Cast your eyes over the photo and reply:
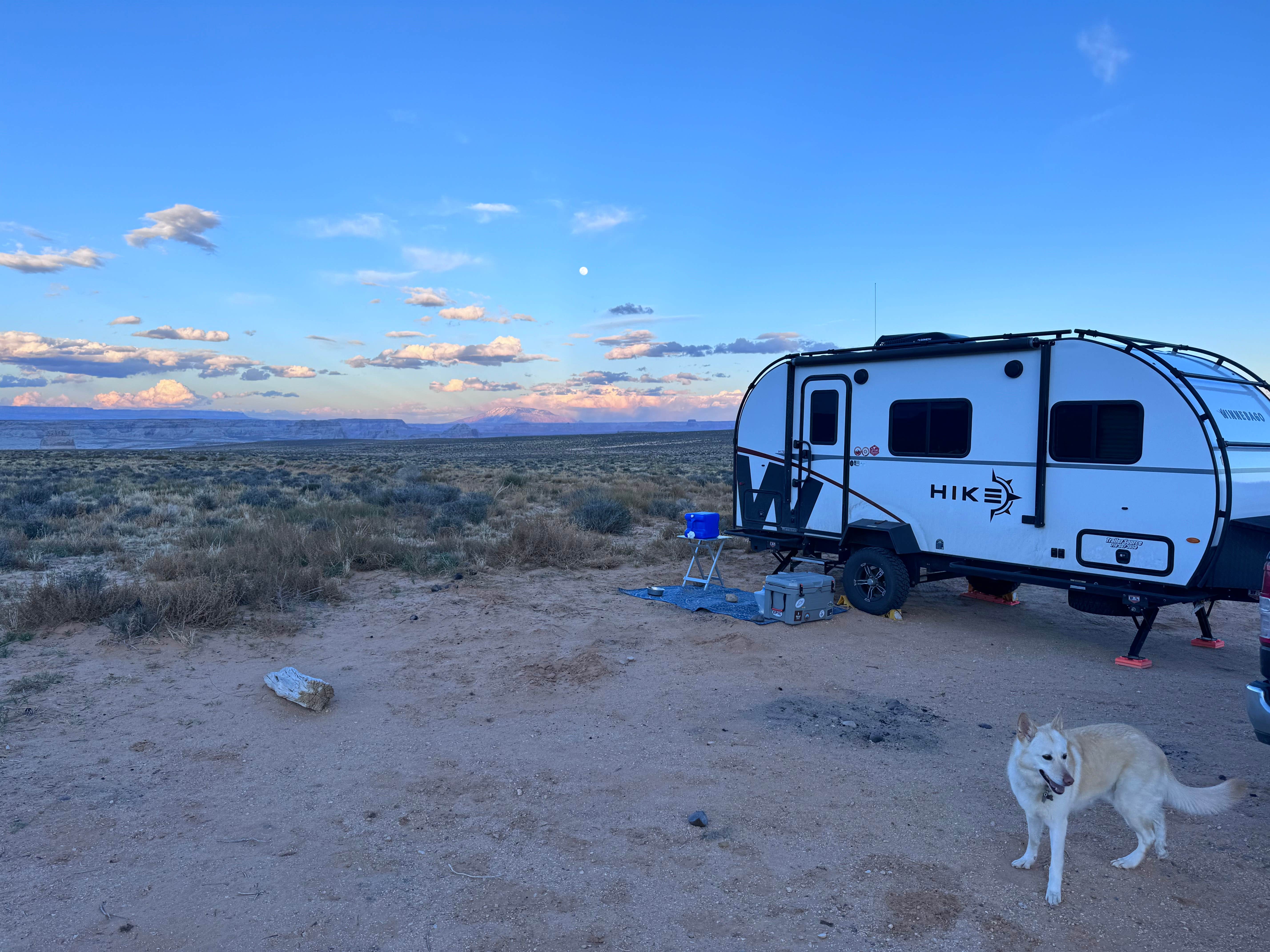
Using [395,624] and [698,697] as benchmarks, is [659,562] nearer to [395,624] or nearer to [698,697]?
[395,624]

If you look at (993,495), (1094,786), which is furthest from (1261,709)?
(993,495)

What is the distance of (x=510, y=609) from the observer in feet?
32.0

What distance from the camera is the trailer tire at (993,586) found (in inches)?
402

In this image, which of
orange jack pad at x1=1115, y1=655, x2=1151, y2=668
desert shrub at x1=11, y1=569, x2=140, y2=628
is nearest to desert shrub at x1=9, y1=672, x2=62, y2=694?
desert shrub at x1=11, y1=569, x2=140, y2=628

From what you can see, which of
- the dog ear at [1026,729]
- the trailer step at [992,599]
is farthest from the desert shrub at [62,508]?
the dog ear at [1026,729]

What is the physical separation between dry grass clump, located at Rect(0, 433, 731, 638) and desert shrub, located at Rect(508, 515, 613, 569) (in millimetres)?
25

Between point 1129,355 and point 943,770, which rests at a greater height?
point 1129,355

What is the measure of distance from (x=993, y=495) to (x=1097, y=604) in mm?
1425

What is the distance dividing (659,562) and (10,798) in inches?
366

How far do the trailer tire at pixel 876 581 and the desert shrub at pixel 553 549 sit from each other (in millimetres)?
4410

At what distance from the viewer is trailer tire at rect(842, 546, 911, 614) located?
9133 millimetres

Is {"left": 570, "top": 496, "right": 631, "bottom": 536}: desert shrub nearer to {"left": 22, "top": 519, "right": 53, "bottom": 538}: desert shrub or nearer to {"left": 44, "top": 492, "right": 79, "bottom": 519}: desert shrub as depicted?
{"left": 22, "top": 519, "right": 53, "bottom": 538}: desert shrub

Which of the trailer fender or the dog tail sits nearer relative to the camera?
the dog tail

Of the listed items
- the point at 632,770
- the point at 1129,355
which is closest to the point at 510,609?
the point at 632,770
